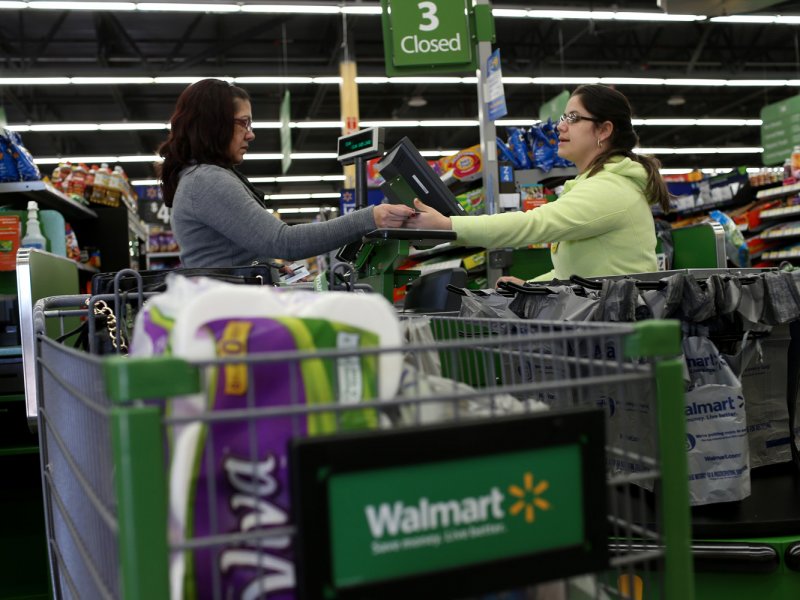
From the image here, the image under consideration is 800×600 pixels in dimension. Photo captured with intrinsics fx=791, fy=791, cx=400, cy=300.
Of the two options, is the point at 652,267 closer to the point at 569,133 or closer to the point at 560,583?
the point at 569,133

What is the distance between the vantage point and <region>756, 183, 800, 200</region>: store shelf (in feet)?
27.0

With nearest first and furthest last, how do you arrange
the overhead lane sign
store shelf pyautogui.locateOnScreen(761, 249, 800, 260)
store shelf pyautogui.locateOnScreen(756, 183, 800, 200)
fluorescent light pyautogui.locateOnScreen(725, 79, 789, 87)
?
the overhead lane sign < store shelf pyautogui.locateOnScreen(756, 183, 800, 200) < store shelf pyautogui.locateOnScreen(761, 249, 800, 260) < fluorescent light pyautogui.locateOnScreen(725, 79, 789, 87)

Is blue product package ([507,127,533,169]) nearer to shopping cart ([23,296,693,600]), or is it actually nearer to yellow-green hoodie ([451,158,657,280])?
yellow-green hoodie ([451,158,657,280])

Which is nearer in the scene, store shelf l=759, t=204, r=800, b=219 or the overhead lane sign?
the overhead lane sign

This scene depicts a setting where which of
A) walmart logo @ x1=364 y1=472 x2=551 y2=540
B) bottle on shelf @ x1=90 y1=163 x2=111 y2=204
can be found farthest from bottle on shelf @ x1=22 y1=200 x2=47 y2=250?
walmart logo @ x1=364 y1=472 x2=551 y2=540

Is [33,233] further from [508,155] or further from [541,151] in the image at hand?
[541,151]

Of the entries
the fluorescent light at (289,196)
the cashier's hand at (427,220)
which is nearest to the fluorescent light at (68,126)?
the fluorescent light at (289,196)

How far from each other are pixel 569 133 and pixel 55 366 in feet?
6.37

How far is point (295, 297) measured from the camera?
971 millimetres

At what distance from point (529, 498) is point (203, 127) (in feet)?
5.22

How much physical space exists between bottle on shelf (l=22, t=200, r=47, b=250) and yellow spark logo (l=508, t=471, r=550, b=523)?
393cm

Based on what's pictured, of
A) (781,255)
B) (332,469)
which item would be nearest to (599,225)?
(332,469)

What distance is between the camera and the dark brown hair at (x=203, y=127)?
7.12 feet

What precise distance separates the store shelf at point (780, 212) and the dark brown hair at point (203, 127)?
7.59 meters
